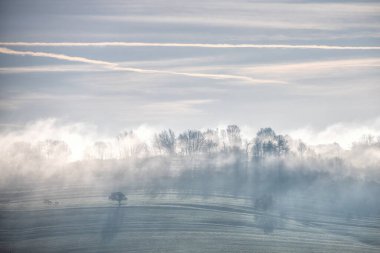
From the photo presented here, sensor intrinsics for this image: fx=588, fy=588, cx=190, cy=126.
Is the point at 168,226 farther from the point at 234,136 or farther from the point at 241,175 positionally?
the point at 234,136

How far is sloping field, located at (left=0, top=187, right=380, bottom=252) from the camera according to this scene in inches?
3231

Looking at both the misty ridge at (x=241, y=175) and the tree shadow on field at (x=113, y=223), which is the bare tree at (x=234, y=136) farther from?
A: the tree shadow on field at (x=113, y=223)

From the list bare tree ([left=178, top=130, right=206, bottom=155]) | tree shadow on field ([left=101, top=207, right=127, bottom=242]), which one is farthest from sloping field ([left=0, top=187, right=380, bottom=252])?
bare tree ([left=178, top=130, right=206, bottom=155])

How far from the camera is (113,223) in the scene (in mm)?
89250

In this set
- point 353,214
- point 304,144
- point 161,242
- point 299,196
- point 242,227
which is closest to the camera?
point 161,242

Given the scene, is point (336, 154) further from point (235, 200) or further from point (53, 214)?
point (53, 214)

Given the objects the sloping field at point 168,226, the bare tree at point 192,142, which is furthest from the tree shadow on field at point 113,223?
the bare tree at point 192,142

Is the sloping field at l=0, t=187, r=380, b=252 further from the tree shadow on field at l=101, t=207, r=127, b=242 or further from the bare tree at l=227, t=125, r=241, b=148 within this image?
the bare tree at l=227, t=125, r=241, b=148

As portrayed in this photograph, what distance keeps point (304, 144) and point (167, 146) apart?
1649 inches

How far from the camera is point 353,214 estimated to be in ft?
334

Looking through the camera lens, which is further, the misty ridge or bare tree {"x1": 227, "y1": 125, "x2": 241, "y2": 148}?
bare tree {"x1": 227, "y1": 125, "x2": 241, "y2": 148}

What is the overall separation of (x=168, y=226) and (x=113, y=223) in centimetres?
840

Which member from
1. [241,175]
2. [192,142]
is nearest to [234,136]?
[192,142]

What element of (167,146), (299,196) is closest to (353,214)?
(299,196)
